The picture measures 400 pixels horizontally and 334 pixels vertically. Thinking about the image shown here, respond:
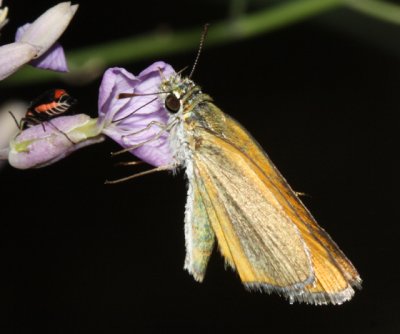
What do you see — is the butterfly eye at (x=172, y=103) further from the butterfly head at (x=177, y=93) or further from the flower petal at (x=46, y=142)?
→ the flower petal at (x=46, y=142)

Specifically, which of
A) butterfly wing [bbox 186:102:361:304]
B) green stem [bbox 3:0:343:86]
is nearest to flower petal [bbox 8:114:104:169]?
butterfly wing [bbox 186:102:361:304]

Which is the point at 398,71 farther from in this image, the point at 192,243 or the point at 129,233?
the point at 192,243

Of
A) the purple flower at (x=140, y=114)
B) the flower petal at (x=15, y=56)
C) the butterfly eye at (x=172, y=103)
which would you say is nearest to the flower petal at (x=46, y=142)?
the purple flower at (x=140, y=114)

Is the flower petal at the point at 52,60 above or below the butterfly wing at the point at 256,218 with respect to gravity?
above

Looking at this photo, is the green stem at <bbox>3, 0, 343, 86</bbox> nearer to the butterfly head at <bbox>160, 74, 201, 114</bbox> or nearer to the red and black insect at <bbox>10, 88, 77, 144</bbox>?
the butterfly head at <bbox>160, 74, 201, 114</bbox>

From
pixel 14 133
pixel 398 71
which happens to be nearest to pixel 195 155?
pixel 14 133

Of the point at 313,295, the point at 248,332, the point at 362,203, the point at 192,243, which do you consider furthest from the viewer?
the point at 362,203
